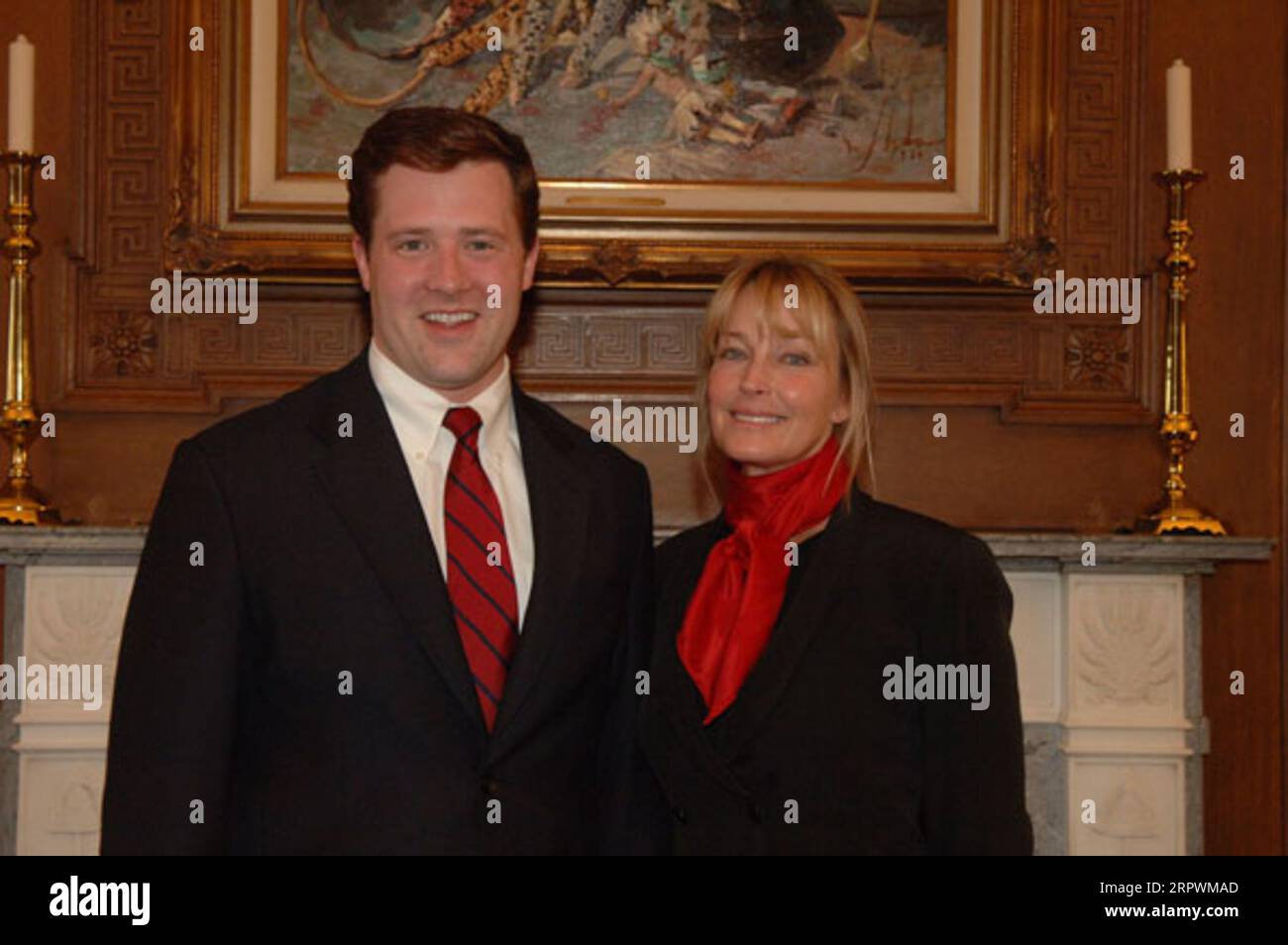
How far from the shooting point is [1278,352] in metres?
4.04

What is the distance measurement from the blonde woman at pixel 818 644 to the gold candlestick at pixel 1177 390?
146 cm

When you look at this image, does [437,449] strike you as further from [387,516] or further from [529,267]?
[529,267]

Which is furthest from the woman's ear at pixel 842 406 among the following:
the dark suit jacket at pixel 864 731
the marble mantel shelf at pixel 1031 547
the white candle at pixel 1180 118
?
the white candle at pixel 1180 118

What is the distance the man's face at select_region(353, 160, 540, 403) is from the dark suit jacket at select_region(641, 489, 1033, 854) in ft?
1.98

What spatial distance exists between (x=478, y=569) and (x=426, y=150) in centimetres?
59

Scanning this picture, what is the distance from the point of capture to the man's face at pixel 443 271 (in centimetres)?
220

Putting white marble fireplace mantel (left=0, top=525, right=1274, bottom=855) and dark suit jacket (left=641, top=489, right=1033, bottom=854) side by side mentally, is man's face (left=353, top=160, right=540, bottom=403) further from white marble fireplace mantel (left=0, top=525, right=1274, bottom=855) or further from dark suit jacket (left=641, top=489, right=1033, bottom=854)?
white marble fireplace mantel (left=0, top=525, right=1274, bottom=855)

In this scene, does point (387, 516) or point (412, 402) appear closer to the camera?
point (387, 516)

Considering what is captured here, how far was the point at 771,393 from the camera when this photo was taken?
241 centimetres

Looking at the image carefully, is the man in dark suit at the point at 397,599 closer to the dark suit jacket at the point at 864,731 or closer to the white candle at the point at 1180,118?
the dark suit jacket at the point at 864,731

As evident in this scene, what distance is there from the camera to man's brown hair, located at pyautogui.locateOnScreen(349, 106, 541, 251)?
2.22 metres

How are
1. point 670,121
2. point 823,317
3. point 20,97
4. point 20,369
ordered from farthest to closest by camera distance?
point 670,121
point 20,369
point 20,97
point 823,317

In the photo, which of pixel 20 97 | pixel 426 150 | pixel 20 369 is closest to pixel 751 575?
pixel 426 150
